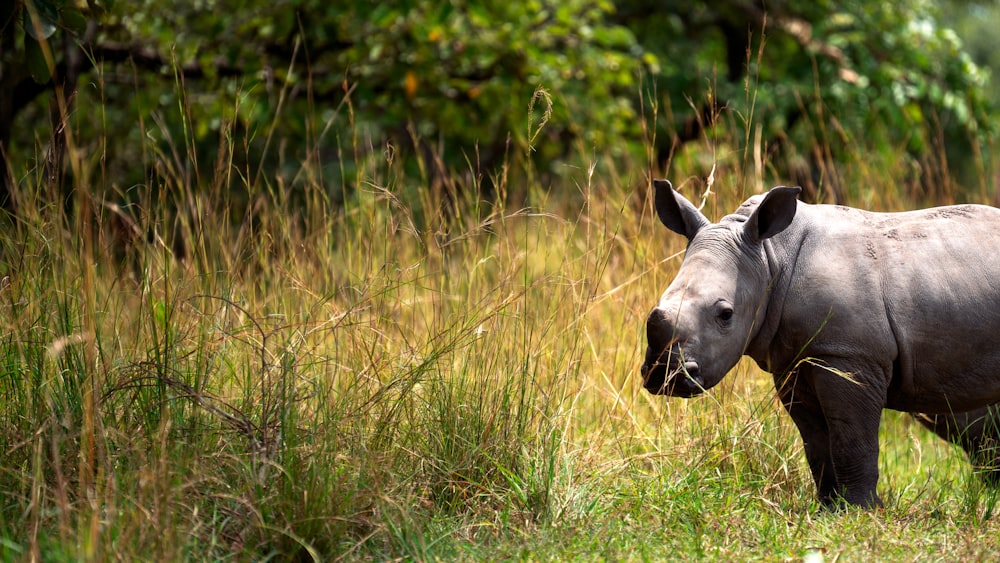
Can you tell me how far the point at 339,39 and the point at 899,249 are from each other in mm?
5530

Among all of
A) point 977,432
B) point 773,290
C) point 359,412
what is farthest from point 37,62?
point 977,432

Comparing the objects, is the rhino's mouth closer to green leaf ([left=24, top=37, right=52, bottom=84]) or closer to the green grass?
the green grass

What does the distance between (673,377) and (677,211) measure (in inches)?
29.4

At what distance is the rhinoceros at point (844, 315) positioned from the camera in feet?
10.6

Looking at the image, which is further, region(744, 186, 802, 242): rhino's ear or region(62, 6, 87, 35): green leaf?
region(62, 6, 87, 35): green leaf

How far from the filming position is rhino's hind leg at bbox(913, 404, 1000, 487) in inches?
152

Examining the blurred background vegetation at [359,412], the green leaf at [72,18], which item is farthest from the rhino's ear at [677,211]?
the green leaf at [72,18]

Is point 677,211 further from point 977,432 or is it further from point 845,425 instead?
point 977,432

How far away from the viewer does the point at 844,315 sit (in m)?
3.27

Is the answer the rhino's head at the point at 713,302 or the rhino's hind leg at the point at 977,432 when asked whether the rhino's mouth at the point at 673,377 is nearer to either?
the rhino's head at the point at 713,302

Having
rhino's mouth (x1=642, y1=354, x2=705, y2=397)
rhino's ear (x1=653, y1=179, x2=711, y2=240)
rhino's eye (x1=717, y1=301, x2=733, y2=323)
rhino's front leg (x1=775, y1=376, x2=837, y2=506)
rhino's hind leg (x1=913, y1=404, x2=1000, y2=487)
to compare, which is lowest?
rhino's hind leg (x1=913, y1=404, x2=1000, y2=487)

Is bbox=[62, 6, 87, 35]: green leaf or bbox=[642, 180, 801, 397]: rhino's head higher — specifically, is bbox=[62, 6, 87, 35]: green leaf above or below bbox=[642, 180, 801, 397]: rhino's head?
above

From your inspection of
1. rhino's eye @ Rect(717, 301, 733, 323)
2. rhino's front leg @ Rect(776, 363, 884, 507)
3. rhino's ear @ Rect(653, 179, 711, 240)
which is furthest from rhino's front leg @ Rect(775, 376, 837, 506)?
Result: rhino's ear @ Rect(653, 179, 711, 240)

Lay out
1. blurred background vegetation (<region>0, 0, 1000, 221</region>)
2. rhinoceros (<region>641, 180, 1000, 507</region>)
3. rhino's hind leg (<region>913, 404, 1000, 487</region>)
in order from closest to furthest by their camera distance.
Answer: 1. rhinoceros (<region>641, 180, 1000, 507</region>)
2. rhino's hind leg (<region>913, 404, 1000, 487</region>)
3. blurred background vegetation (<region>0, 0, 1000, 221</region>)
